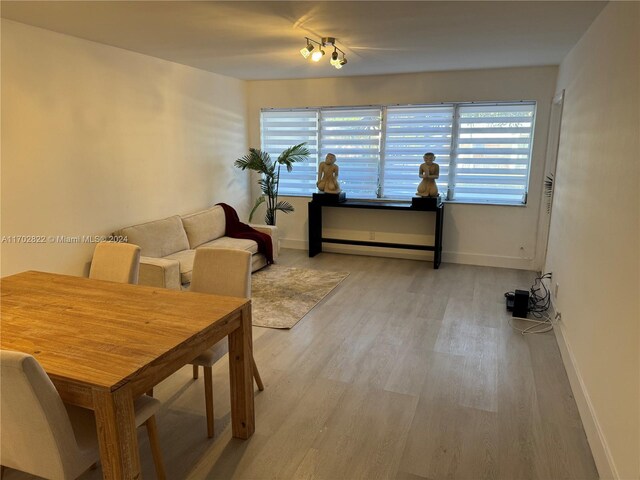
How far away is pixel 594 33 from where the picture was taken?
9.80 ft

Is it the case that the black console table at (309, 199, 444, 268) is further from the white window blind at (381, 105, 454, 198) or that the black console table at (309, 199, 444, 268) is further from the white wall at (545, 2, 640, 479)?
the white wall at (545, 2, 640, 479)

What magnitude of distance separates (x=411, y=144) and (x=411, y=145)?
0.01 metres

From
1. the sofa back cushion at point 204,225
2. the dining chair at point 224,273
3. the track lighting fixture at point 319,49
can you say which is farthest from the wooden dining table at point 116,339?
the sofa back cushion at point 204,225

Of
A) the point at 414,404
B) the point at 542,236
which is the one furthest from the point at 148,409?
the point at 542,236

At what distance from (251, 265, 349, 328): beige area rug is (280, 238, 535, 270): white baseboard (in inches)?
39.8

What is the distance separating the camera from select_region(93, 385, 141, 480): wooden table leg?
1414 millimetres

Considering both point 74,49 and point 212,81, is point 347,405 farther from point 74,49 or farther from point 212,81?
point 212,81

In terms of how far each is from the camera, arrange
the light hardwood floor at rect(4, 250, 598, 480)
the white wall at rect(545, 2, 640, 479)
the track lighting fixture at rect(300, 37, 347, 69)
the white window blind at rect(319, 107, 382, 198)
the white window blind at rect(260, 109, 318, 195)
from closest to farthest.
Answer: the white wall at rect(545, 2, 640, 479)
the light hardwood floor at rect(4, 250, 598, 480)
the track lighting fixture at rect(300, 37, 347, 69)
the white window blind at rect(319, 107, 382, 198)
the white window blind at rect(260, 109, 318, 195)

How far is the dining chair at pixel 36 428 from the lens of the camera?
4.40 ft

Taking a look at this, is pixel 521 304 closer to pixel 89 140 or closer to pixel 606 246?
pixel 606 246

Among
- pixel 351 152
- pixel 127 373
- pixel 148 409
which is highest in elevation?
pixel 351 152

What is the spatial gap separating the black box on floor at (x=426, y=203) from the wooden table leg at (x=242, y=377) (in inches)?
139

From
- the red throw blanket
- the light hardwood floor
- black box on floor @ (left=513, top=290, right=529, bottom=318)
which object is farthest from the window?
the light hardwood floor

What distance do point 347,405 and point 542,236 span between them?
3699mm
